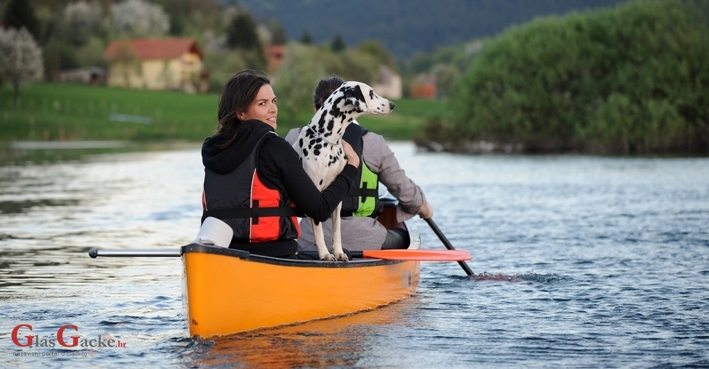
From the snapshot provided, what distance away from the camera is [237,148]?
307 inches

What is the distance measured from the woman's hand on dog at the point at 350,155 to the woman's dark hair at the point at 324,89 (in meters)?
0.60

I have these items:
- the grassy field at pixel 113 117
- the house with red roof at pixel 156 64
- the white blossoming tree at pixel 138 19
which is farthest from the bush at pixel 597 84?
the white blossoming tree at pixel 138 19

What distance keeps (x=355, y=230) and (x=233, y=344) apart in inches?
85.9

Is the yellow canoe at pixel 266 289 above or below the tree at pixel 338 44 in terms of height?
below

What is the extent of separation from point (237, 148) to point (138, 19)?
134m

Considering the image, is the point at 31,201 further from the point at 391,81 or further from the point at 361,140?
the point at 391,81

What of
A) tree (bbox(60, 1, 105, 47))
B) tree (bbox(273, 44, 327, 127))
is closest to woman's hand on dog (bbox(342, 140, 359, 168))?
tree (bbox(273, 44, 327, 127))

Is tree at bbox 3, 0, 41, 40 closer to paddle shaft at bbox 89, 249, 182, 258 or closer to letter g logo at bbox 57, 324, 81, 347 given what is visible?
letter g logo at bbox 57, 324, 81, 347

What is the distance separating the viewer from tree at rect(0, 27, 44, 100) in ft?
256

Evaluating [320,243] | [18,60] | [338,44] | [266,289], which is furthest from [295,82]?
[266,289]

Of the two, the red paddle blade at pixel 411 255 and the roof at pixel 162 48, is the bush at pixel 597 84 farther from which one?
the roof at pixel 162 48

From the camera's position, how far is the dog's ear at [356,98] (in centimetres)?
840

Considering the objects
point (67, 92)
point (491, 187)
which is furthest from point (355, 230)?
point (67, 92)

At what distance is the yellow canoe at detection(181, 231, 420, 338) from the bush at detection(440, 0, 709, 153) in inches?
1549
